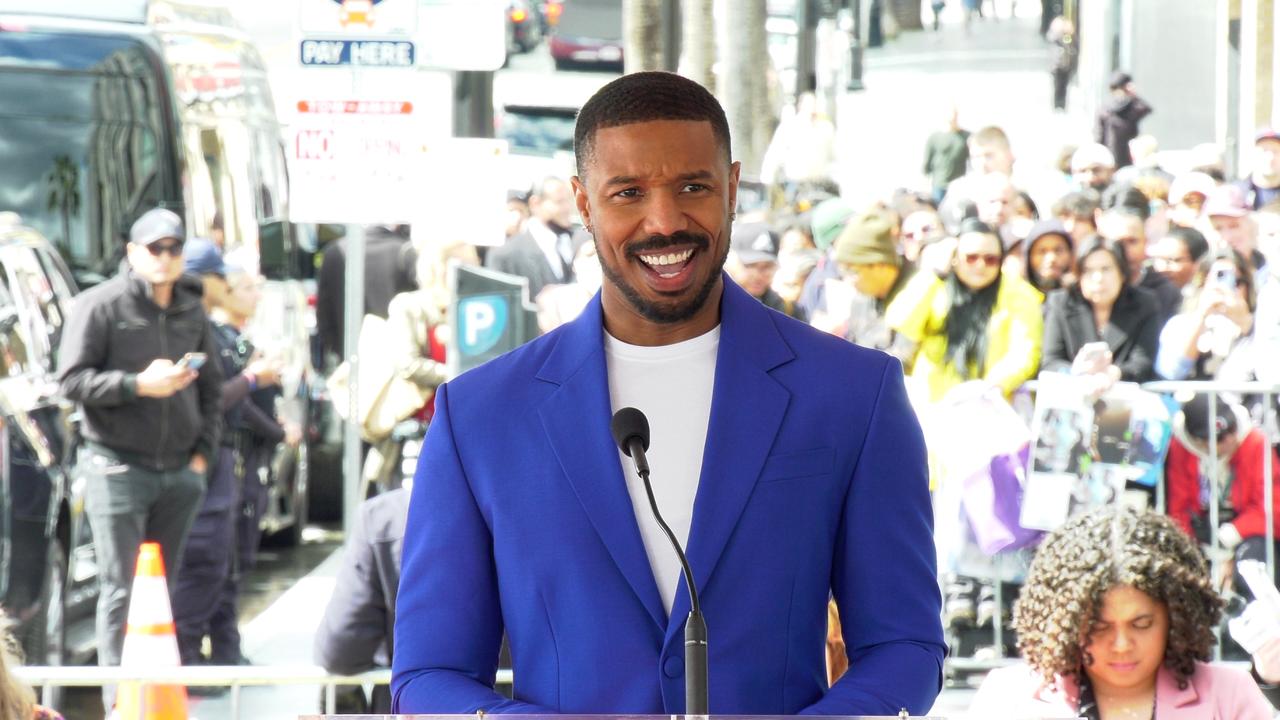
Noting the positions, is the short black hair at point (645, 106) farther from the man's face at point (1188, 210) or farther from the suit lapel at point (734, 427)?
the man's face at point (1188, 210)

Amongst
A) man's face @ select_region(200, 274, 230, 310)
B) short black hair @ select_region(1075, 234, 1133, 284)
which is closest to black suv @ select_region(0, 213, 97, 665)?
man's face @ select_region(200, 274, 230, 310)

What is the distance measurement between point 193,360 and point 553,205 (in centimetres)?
275

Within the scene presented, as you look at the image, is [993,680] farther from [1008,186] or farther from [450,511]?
[1008,186]

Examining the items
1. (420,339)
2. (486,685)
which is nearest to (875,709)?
(486,685)

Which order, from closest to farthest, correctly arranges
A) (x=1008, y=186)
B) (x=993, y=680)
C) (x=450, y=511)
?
(x=450, y=511)
(x=993, y=680)
(x=1008, y=186)

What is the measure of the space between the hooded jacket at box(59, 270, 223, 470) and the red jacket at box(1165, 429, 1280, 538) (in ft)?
14.0

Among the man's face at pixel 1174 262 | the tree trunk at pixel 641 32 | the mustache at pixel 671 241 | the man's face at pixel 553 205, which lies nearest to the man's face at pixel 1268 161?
the man's face at pixel 1174 262

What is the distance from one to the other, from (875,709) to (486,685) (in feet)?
1.82

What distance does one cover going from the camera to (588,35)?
22.2 metres

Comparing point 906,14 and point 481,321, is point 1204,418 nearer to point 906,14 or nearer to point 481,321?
point 481,321

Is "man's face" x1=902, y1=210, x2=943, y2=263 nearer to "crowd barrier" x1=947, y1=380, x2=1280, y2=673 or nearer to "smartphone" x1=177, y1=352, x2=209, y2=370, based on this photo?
"crowd barrier" x1=947, y1=380, x2=1280, y2=673

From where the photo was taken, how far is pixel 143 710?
264 inches

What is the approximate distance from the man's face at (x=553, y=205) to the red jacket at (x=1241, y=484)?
3932 millimetres

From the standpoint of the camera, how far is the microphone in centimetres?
255
